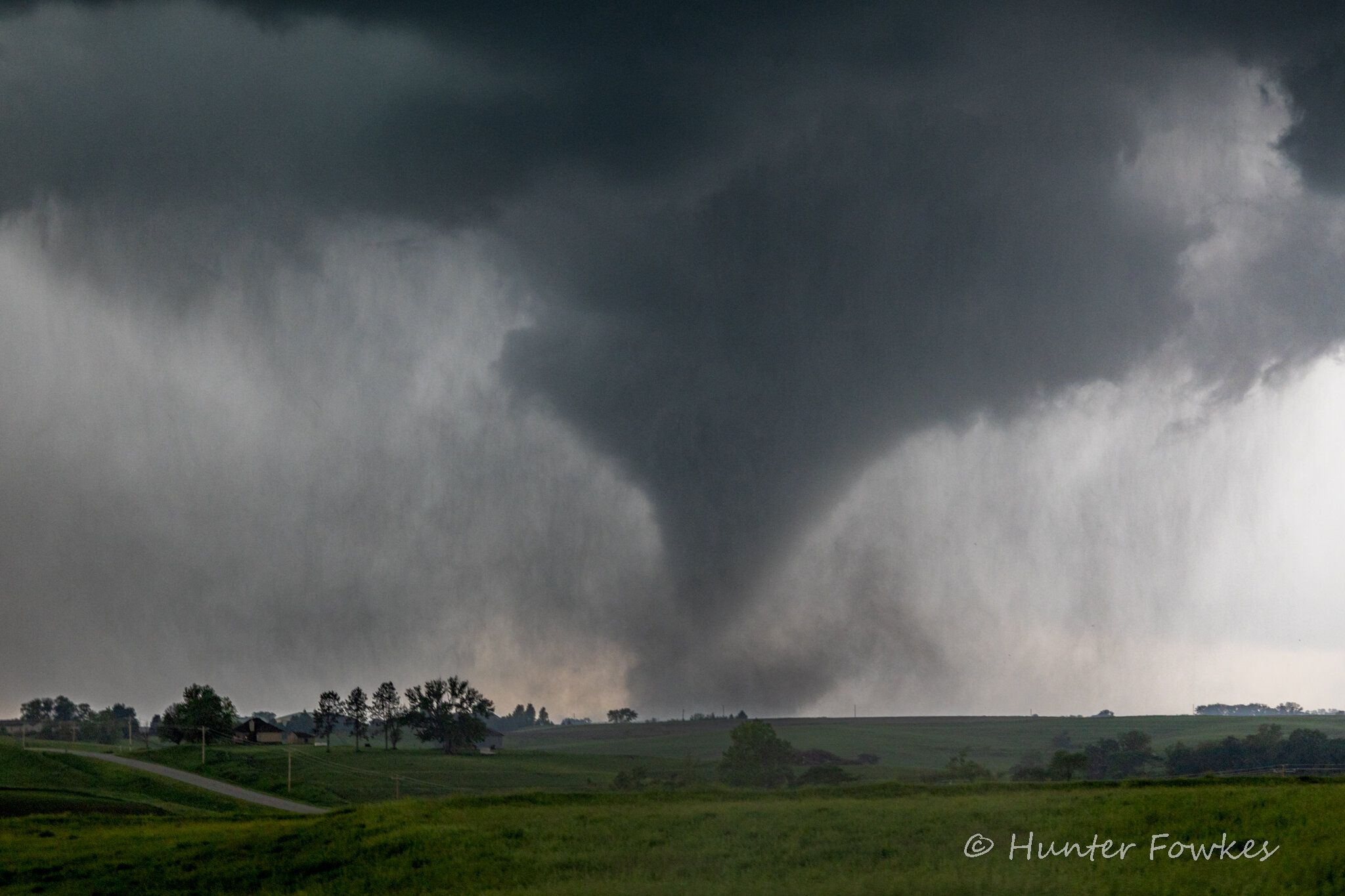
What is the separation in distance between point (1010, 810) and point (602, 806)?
24.5 meters

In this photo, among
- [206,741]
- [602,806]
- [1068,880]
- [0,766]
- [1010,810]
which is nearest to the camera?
[1068,880]

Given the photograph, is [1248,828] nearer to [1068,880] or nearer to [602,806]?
[1068,880]

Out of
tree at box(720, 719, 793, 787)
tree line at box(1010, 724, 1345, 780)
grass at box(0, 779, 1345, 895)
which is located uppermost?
grass at box(0, 779, 1345, 895)

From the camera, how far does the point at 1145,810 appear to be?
140 ft

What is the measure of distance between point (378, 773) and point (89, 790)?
2173 inches

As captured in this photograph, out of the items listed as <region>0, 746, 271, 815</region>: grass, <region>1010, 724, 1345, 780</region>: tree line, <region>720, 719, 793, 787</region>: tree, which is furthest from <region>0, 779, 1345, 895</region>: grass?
<region>1010, 724, 1345, 780</region>: tree line

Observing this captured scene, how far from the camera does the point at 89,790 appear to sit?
105m

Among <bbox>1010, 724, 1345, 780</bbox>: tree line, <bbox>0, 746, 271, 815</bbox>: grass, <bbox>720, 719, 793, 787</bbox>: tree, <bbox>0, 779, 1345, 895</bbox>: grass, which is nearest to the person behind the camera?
<bbox>0, 779, 1345, 895</bbox>: grass

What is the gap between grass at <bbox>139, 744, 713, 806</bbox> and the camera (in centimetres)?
13250

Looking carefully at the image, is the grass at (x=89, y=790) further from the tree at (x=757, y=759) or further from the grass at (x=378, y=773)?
the tree at (x=757, y=759)

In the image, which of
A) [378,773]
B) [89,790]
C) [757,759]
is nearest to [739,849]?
[89,790]

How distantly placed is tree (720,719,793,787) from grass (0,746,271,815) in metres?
65.9

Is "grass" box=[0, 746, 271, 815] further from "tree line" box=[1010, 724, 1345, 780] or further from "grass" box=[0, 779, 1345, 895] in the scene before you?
"tree line" box=[1010, 724, 1345, 780]

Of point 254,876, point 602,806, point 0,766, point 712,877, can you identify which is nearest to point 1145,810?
point 712,877
